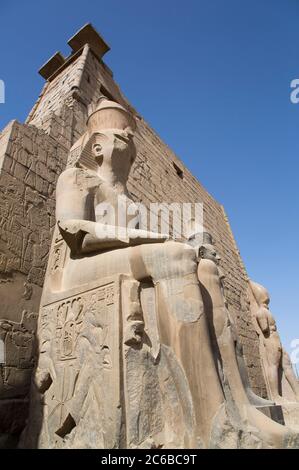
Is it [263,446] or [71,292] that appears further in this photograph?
[71,292]

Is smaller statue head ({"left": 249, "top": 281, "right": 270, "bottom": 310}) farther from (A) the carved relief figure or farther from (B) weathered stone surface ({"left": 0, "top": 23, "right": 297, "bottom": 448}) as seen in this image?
(B) weathered stone surface ({"left": 0, "top": 23, "right": 297, "bottom": 448})

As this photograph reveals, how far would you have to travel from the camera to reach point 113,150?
2.41 meters

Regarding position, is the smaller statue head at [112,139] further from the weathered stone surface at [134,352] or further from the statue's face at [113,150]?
the weathered stone surface at [134,352]

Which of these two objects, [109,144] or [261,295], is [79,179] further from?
[261,295]

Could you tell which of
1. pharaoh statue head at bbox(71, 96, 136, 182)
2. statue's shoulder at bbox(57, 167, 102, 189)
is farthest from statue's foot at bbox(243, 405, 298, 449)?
pharaoh statue head at bbox(71, 96, 136, 182)

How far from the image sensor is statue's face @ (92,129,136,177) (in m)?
2.40

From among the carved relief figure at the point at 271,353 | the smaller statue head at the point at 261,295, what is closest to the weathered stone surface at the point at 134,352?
the carved relief figure at the point at 271,353

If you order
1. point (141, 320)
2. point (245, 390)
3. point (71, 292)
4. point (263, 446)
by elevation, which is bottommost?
point (263, 446)

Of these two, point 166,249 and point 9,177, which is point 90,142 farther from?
point 166,249

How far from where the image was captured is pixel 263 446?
1293 millimetres

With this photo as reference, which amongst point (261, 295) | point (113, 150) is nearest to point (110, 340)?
point (113, 150)

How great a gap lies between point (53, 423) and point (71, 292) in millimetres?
637

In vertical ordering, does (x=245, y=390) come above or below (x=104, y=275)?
below
